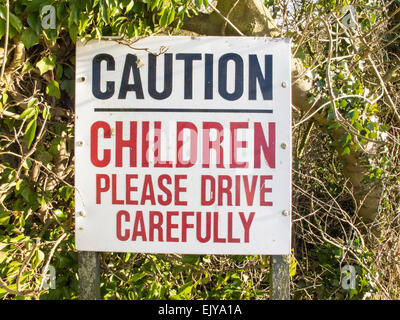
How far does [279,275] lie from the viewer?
187 centimetres

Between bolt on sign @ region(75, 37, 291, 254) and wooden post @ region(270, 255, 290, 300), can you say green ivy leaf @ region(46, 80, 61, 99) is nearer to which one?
bolt on sign @ region(75, 37, 291, 254)

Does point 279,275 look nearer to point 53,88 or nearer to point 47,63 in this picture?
point 53,88

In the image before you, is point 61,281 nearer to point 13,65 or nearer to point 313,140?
point 13,65

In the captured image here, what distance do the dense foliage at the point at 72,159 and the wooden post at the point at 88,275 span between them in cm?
17

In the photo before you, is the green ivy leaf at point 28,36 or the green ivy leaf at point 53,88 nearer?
the green ivy leaf at point 28,36

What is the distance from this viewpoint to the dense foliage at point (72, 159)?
1825 mm

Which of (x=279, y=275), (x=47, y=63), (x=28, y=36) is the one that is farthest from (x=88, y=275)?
(x=28, y=36)

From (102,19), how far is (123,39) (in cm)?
14

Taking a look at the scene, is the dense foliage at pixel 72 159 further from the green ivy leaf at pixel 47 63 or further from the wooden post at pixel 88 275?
the wooden post at pixel 88 275

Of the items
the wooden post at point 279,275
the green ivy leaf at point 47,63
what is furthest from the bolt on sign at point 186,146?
the green ivy leaf at point 47,63

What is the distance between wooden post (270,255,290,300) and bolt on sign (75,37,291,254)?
75mm

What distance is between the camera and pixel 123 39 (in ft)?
6.06

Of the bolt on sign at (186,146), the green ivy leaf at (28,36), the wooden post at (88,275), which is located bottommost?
the wooden post at (88,275)

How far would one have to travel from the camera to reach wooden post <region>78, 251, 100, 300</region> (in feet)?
6.26
